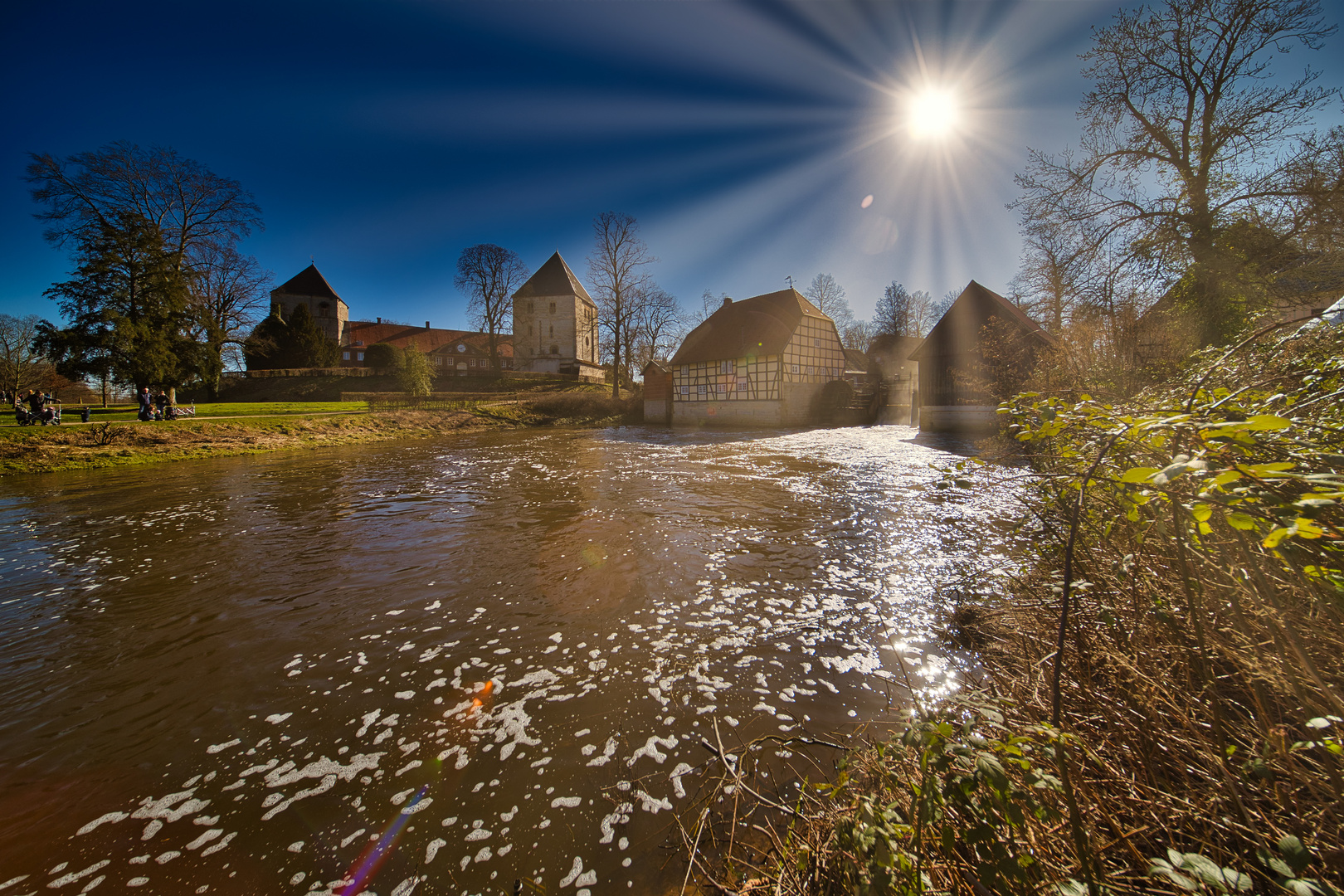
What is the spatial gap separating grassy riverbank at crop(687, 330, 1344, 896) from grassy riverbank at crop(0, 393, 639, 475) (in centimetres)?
2078

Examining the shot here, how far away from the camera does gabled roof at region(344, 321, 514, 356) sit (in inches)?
2188

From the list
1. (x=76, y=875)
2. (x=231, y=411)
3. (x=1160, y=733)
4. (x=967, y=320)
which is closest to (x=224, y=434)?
(x=231, y=411)

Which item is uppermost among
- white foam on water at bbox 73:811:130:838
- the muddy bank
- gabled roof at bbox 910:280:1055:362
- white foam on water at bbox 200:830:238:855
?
gabled roof at bbox 910:280:1055:362

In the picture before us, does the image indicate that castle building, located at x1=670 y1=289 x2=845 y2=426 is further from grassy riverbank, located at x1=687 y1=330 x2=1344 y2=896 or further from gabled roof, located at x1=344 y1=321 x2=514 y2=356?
gabled roof, located at x1=344 y1=321 x2=514 y2=356

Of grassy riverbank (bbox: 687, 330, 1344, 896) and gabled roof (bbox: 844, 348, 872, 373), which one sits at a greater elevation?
gabled roof (bbox: 844, 348, 872, 373)

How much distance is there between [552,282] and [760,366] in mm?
30635

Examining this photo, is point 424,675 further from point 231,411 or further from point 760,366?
point 231,411

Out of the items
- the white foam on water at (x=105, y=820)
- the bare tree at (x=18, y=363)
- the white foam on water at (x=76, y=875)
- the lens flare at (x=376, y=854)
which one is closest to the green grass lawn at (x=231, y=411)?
the bare tree at (x=18, y=363)

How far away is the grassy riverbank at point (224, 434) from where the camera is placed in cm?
1326

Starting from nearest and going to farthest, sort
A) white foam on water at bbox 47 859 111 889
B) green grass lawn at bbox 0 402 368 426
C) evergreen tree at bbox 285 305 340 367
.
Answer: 1. white foam on water at bbox 47 859 111 889
2. green grass lawn at bbox 0 402 368 426
3. evergreen tree at bbox 285 305 340 367

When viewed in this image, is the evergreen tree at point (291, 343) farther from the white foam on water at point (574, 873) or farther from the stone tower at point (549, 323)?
the white foam on water at point (574, 873)

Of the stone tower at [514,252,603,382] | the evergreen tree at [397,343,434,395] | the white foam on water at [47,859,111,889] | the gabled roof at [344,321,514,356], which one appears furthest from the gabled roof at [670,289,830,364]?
the gabled roof at [344,321,514,356]

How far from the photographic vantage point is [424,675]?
347 centimetres

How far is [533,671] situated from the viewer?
3529 mm
